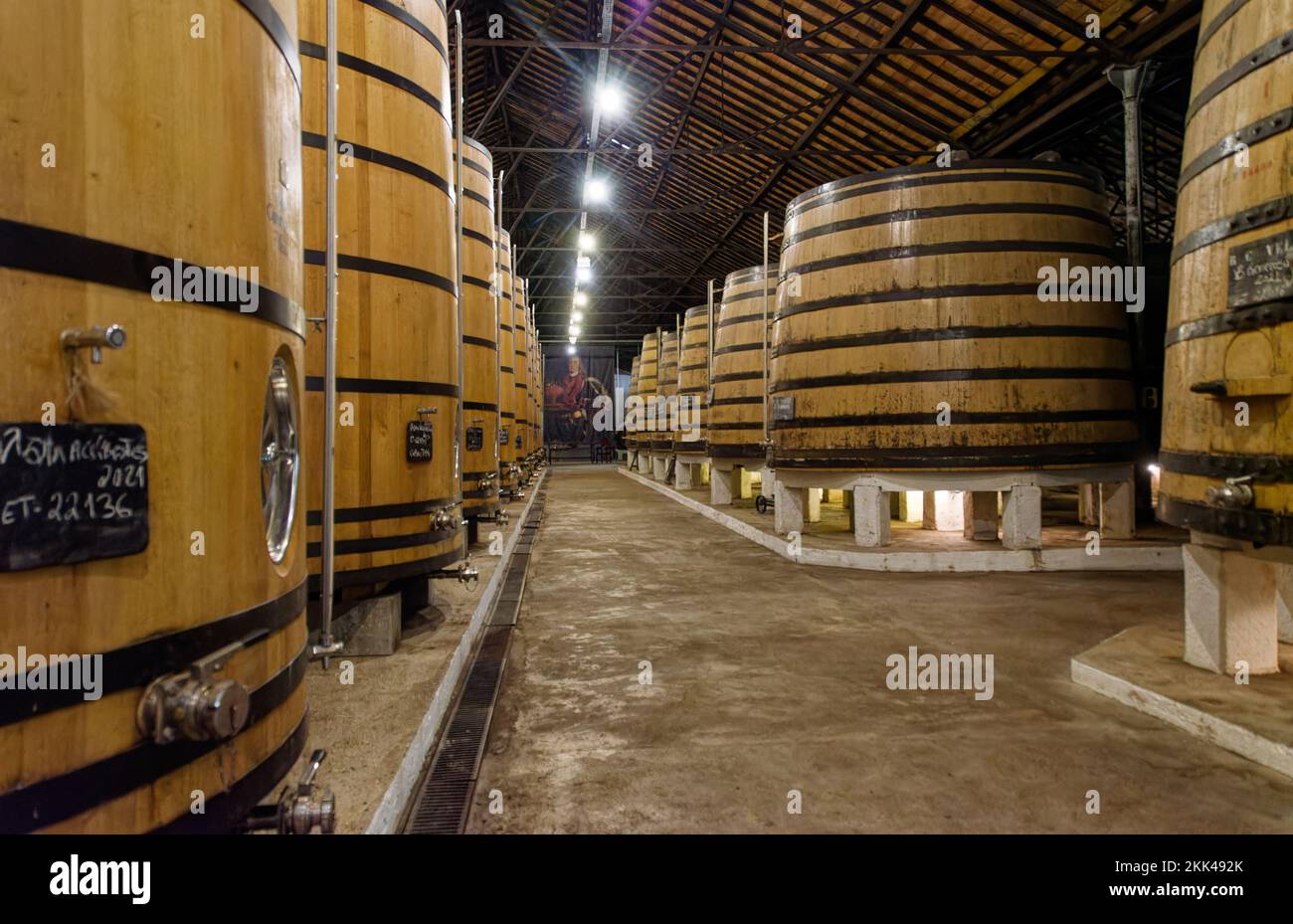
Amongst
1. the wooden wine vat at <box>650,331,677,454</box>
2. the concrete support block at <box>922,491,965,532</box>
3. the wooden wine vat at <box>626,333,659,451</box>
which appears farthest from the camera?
the wooden wine vat at <box>626,333,659,451</box>

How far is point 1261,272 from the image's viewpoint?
2.68 m

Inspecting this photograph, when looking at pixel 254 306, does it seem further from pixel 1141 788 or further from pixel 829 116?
pixel 829 116

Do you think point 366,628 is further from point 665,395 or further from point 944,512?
point 665,395

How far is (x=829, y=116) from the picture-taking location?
45.1 feet

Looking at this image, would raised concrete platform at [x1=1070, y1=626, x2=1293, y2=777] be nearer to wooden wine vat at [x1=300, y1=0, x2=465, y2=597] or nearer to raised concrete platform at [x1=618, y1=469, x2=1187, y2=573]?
raised concrete platform at [x1=618, y1=469, x2=1187, y2=573]

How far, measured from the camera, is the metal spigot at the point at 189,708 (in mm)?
1229

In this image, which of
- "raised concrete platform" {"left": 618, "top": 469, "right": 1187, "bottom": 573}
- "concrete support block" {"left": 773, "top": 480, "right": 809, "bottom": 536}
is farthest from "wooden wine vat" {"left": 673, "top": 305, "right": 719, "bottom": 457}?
"raised concrete platform" {"left": 618, "top": 469, "right": 1187, "bottom": 573}

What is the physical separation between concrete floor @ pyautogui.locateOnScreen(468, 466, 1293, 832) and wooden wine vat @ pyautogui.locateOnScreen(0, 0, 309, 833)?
3.82ft

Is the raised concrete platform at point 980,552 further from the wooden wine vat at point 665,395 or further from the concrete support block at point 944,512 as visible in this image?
the wooden wine vat at point 665,395

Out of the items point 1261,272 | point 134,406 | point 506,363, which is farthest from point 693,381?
point 134,406

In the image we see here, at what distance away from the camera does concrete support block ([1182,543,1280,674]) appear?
309cm

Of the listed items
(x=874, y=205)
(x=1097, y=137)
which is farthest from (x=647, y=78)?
(x=874, y=205)

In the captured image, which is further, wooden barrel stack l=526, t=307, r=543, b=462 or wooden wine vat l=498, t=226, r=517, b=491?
wooden barrel stack l=526, t=307, r=543, b=462

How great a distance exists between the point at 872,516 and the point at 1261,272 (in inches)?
152
